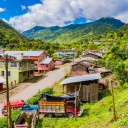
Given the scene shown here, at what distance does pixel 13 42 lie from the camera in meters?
86.2

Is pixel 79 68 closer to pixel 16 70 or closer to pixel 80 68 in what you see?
pixel 80 68

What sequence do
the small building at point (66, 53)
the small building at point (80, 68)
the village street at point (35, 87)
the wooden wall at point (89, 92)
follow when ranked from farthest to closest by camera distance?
the small building at point (66, 53)
the small building at point (80, 68)
the village street at point (35, 87)
the wooden wall at point (89, 92)

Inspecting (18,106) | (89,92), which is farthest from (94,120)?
(18,106)

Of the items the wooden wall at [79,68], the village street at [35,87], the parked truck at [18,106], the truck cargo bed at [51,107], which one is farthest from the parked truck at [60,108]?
the wooden wall at [79,68]

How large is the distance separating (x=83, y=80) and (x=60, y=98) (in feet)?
14.6

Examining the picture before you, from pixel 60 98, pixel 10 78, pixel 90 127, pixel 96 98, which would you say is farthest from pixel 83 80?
pixel 10 78

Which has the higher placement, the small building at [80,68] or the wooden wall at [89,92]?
the small building at [80,68]

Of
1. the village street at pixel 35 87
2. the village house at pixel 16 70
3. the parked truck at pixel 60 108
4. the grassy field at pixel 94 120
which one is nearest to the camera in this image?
the grassy field at pixel 94 120

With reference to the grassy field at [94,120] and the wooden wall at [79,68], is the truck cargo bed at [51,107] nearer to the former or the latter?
the grassy field at [94,120]

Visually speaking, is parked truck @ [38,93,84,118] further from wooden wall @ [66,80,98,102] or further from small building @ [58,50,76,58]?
small building @ [58,50,76,58]

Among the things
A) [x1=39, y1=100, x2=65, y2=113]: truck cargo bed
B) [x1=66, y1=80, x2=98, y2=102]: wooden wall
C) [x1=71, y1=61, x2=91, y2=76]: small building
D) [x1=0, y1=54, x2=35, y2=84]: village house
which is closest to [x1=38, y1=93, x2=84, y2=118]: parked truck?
[x1=39, y1=100, x2=65, y2=113]: truck cargo bed

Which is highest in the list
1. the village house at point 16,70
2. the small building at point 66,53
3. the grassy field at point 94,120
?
the small building at point 66,53

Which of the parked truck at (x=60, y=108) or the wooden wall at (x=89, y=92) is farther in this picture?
the wooden wall at (x=89, y=92)

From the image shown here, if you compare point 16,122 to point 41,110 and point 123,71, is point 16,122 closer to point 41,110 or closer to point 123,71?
point 41,110
